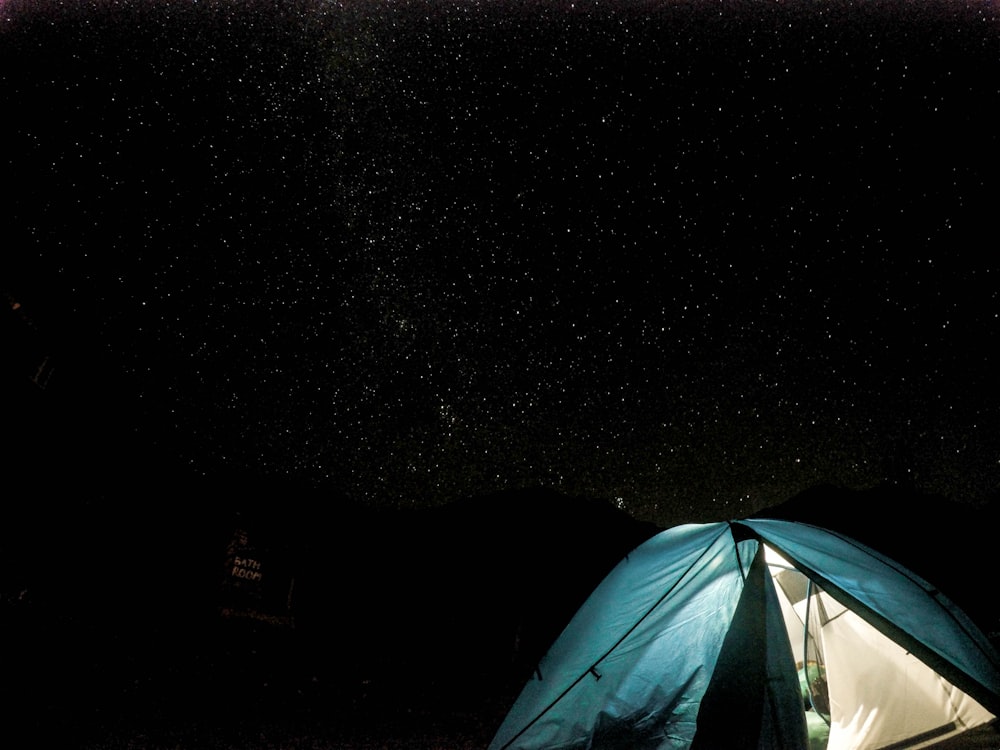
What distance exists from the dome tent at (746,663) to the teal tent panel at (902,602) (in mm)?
14

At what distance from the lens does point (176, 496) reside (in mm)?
19688

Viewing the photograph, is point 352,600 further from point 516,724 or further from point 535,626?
point 516,724

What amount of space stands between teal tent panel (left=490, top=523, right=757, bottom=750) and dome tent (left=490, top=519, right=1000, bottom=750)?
0.01 metres

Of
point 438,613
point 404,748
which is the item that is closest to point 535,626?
point 438,613

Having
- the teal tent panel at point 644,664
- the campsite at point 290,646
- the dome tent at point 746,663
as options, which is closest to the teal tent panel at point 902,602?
the dome tent at point 746,663

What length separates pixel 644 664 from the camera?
168 inches

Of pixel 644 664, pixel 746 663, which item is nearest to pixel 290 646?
pixel 644 664

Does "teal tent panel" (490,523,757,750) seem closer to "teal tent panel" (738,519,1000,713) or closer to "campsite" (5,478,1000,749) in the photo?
"campsite" (5,478,1000,749)

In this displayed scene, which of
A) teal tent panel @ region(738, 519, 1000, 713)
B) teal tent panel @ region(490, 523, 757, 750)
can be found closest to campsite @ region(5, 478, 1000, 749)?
teal tent panel @ region(490, 523, 757, 750)

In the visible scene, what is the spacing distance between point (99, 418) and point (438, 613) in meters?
22.2

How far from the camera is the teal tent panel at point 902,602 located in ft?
12.0

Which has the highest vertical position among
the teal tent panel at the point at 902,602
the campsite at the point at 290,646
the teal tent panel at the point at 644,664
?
the teal tent panel at the point at 902,602

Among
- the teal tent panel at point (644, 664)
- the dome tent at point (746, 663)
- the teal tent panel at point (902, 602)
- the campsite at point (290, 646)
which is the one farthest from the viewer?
the campsite at point (290, 646)

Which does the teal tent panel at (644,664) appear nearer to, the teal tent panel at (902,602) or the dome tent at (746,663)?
the dome tent at (746,663)
